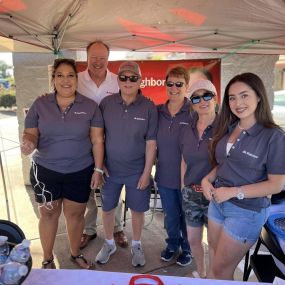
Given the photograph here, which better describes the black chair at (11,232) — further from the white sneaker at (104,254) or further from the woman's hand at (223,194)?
the white sneaker at (104,254)

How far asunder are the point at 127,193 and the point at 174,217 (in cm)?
43

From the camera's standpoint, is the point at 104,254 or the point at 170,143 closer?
the point at 170,143

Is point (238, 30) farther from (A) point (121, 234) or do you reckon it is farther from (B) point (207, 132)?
(A) point (121, 234)

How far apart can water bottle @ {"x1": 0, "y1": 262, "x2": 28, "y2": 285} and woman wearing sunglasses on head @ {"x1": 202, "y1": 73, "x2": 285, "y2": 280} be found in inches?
42.6

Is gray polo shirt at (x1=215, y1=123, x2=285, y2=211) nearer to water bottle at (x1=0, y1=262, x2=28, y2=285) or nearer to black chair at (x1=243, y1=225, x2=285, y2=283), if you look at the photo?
black chair at (x1=243, y1=225, x2=285, y2=283)

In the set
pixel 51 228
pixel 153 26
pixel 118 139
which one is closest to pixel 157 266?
pixel 51 228

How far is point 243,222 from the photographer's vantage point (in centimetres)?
169

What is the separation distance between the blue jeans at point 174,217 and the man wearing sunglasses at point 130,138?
15 centimetres

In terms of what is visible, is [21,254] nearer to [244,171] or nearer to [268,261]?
[244,171]

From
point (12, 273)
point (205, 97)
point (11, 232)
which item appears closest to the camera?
point (12, 273)

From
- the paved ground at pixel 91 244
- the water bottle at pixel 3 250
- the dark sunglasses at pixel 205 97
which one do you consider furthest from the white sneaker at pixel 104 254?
the water bottle at pixel 3 250

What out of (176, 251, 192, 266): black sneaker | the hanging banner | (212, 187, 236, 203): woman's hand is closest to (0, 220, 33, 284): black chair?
(212, 187, 236, 203): woman's hand

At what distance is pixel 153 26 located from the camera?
3.18m

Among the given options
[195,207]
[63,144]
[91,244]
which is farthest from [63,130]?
[91,244]
